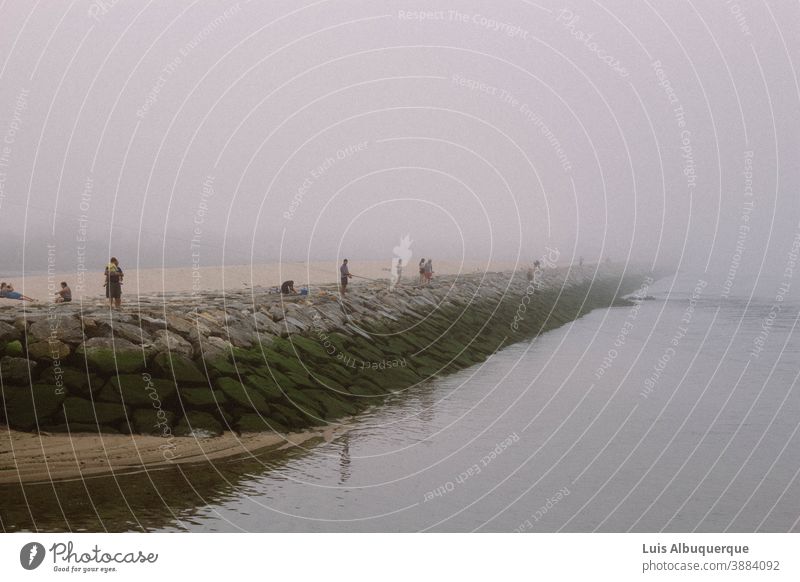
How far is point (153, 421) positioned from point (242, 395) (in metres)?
2.46

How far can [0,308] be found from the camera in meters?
18.8

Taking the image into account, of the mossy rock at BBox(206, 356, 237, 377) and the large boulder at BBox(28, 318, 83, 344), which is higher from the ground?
the large boulder at BBox(28, 318, 83, 344)

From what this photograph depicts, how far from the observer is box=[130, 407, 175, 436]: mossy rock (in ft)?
53.7

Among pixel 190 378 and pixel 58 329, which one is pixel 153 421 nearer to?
pixel 190 378

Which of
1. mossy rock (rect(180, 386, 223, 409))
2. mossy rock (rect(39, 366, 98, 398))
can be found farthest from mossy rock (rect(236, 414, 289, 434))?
mossy rock (rect(39, 366, 98, 398))

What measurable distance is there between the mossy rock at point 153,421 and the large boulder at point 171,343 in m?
1.99

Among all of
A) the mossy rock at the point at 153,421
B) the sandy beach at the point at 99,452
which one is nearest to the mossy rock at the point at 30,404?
the sandy beach at the point at 99,452

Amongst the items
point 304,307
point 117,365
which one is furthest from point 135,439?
point 304,307

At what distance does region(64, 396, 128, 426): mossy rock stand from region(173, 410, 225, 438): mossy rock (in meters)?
1.29

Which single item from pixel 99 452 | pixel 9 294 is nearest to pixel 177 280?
pixel 9 294

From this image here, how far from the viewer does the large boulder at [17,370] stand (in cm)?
1639

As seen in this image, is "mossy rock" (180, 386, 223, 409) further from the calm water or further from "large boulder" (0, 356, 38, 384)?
"large boulder" (0, 356, 38, 384)

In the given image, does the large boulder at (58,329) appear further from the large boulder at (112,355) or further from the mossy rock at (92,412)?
the mossy rock at (92,412)
